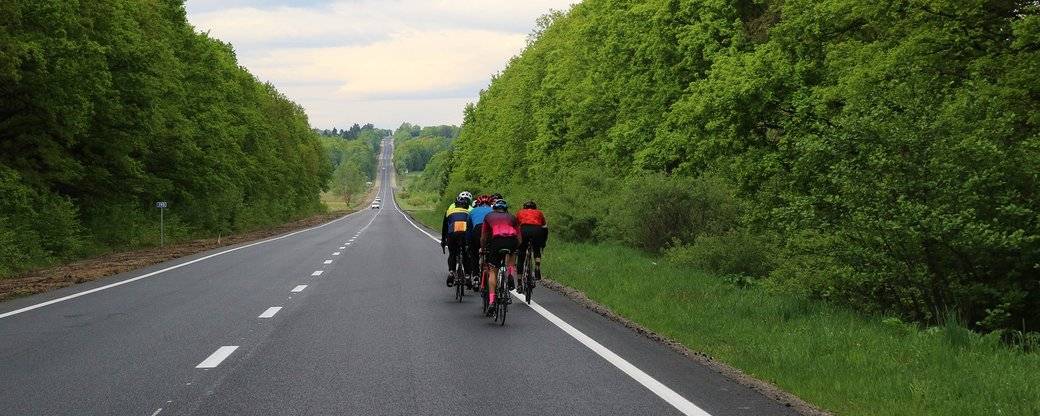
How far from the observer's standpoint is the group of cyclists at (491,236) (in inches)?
470

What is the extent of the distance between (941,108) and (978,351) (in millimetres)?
4916

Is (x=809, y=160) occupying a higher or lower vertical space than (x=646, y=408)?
higher

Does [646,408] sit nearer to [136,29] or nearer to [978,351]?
[978,351]

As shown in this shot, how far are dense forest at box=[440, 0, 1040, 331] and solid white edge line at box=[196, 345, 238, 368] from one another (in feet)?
24.3

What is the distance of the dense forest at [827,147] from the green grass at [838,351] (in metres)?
1.23

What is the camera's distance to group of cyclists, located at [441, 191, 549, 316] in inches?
470

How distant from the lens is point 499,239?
11945 mm

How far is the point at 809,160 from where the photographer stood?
1305cm

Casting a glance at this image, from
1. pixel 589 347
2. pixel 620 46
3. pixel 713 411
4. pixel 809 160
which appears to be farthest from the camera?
pixel 620 46

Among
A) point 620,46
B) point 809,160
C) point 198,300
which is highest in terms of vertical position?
point 620,46

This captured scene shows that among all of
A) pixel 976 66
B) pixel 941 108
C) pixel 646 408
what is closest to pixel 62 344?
pixel 646 408

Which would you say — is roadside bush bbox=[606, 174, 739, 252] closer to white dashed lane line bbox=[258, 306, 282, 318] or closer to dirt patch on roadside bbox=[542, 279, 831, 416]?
dirt patch on roadside bbox=[542, 279, 831, 416]

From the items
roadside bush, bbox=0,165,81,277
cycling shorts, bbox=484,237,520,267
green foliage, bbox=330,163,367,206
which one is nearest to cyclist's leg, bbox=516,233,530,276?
cycling shorts, bbox=484,237,520,267

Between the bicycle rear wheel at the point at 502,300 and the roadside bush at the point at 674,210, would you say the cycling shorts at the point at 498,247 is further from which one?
the roadside bush at the point at 674,210
